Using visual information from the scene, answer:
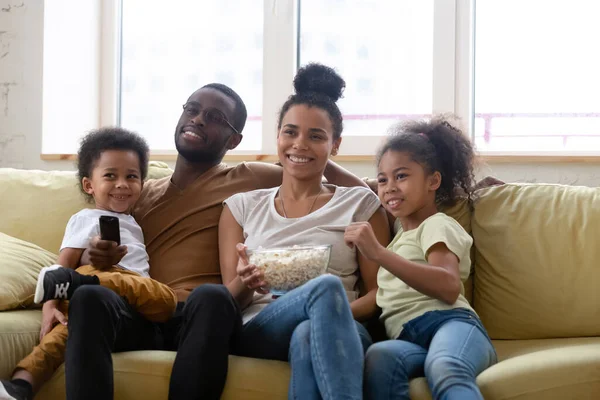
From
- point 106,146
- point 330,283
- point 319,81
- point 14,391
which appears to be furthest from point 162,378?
point 319,81

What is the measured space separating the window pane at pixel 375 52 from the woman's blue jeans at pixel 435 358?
1715mm

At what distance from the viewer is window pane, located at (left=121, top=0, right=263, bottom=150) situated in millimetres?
3686

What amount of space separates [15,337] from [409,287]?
100 centimetres

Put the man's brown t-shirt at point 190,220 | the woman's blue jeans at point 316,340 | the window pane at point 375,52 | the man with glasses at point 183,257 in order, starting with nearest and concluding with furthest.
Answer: the woman's blue jeans at point 316,340 < the man with glasses at point 183,257 < the man's brown t-shirt at point 190,220 < the window pane at point 375,52

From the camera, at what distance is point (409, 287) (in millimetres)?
1944

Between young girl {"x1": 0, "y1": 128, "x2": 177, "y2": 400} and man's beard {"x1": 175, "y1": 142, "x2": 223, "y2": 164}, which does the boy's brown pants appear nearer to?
young girl {"x1": 0, "y1": 128, "x2": 177, "y2": 400}

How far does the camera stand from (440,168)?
7.09 ft

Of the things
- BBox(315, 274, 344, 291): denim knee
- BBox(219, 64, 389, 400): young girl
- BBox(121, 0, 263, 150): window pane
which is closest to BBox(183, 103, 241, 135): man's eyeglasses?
BBox(219, 64, 389, 400): young girl

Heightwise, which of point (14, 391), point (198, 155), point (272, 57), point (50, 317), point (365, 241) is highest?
point (272, 57)

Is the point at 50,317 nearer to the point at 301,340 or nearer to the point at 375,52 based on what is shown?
the point at 301,340

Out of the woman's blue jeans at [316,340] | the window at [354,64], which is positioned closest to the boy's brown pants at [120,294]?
the woman's blue jeans at [316,340]

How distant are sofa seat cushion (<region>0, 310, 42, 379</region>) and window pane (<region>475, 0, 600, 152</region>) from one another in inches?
81.1

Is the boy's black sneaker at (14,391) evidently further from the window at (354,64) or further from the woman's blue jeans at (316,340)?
the window at (354,64)

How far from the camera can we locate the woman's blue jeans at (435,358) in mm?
1626
